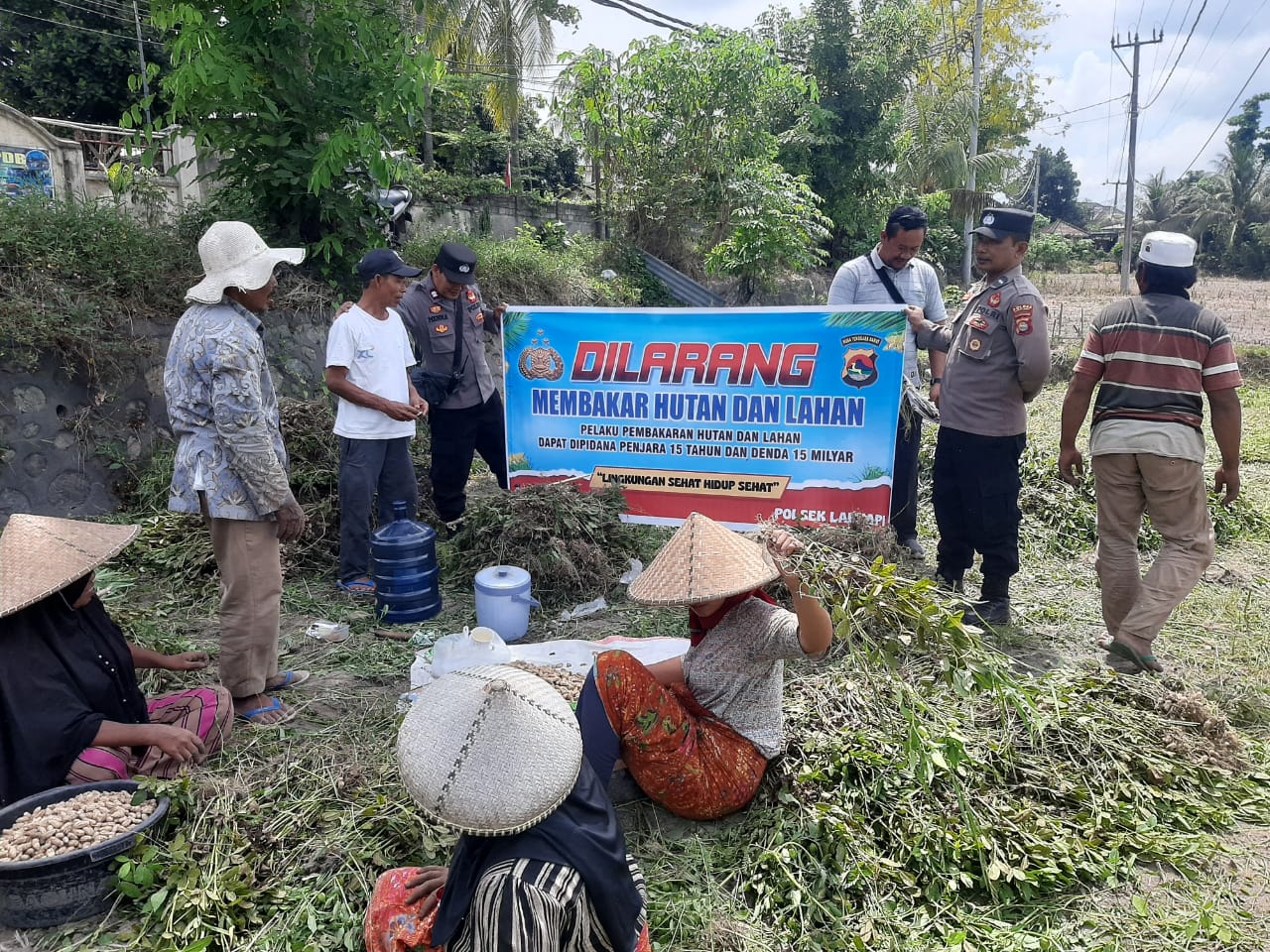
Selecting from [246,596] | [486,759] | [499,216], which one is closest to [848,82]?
[499,216]

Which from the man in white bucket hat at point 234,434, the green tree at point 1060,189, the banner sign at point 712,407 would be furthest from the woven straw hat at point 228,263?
the green tree at point 1060,189

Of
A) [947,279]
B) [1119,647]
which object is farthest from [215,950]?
[947,279]

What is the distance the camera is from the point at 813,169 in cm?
1997

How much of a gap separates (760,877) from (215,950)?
162 centimetres

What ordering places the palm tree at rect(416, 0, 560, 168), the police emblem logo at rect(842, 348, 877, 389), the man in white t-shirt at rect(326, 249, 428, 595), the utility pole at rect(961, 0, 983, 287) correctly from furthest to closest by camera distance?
the utility pole at rect(961, 0, 983, 287) → the palm tree at rect(416, 0, 560, 168) → the police emblem logo at rect(842, 348, 877, 389) → the man in white t-shirt at rect(326, 249, 428, 595)

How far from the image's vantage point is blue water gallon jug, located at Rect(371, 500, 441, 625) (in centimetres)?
471

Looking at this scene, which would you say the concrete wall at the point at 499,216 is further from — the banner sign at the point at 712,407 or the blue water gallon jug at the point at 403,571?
the blue water gallon jug at the point at 403,571

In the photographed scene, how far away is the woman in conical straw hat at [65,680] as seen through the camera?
8.49 feet

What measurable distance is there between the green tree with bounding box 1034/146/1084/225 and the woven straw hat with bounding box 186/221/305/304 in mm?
93056

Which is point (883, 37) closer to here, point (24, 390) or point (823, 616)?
point (24, 390)

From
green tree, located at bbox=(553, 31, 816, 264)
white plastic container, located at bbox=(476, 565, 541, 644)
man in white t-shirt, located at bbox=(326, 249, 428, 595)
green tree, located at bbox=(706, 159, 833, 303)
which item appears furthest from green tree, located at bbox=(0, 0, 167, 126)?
white plastic container, located at bbox=(476, 565, 541, 644)

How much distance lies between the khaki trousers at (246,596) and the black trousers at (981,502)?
3.49 metres

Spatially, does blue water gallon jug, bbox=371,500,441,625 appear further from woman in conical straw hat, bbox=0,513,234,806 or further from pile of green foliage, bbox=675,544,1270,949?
pile of green foliage, bbox=675,544,1270,949

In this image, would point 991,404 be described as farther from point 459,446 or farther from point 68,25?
point 68,25
